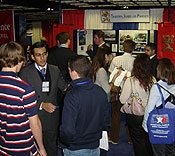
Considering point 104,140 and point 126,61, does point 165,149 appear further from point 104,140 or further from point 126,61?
point 126,61

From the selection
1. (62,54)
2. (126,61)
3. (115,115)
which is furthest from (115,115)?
(62,54)

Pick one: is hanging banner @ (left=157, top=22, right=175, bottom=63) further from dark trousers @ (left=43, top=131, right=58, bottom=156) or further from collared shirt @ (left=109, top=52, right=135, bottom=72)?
dark trousers @ (left=43, top=131, right=58, bottom=156)

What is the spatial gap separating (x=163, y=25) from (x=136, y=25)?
461 cm

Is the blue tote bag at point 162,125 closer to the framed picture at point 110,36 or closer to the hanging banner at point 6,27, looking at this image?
the hanging banner at point 6,27

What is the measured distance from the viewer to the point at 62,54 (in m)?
4.18

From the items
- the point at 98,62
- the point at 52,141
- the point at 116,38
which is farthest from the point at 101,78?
the point at 116,38

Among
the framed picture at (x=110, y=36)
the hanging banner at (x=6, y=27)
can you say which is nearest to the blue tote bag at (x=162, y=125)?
the hanging banner at (x=6, y=27)

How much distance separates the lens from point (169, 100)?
9.70 feet

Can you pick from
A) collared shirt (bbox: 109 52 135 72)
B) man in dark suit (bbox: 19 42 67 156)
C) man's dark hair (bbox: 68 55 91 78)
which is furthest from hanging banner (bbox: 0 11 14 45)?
man's dark hair (bbox: 68 55 91 78)

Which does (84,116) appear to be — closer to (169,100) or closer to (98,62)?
(169,100)

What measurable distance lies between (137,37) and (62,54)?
18.8 ft

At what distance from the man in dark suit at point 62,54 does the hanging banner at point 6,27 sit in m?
2.68

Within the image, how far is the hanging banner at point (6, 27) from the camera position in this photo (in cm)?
668

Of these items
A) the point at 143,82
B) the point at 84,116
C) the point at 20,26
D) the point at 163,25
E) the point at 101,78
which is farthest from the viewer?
the point at 20,26
